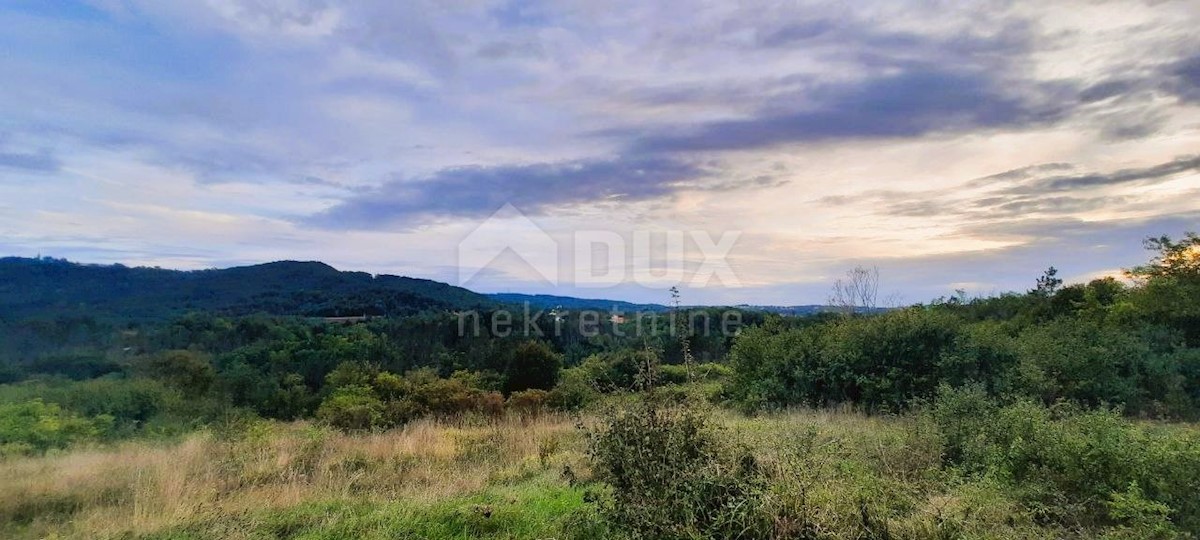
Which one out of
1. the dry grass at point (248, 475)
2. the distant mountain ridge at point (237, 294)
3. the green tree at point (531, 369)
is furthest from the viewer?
the green tree at point (531, 369)

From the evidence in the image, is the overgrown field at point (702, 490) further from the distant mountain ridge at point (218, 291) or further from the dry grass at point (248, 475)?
the distant mountain ridge at point (218, 291)

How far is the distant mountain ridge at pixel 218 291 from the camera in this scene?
26406 mm

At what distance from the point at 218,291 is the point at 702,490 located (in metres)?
40.1

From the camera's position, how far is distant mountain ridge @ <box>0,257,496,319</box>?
86.6 feet

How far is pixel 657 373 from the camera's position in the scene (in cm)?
522

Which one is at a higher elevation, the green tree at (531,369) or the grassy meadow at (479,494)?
the grassy meadow at (479,494)

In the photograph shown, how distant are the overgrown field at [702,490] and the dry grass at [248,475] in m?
0.03

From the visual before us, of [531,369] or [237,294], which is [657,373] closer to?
[531,369]

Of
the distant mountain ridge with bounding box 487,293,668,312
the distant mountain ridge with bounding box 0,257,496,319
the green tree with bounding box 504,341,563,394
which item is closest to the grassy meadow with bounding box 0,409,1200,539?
the distant mountain ridge with bounding box 487,293,668,312

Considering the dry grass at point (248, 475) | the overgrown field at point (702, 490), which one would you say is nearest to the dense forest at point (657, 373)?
the overgrown field at point (702, 490)

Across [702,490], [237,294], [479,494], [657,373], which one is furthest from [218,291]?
[702,490]

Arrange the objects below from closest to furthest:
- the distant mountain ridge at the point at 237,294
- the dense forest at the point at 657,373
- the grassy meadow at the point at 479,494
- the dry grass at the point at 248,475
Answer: the grassy meadow at the point at 479,494 < the dense forest at the point at 657,373 < the dry grass at the point at 248,475 < the distant mountain ridge at the point at 237,294

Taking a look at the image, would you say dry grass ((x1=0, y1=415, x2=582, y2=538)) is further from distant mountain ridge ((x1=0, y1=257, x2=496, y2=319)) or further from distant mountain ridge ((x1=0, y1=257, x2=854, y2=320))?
distant mountain ridge ((x1=0, y1=257, x2=496, y2=319))

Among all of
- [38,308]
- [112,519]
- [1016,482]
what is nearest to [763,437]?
[1016,482]
